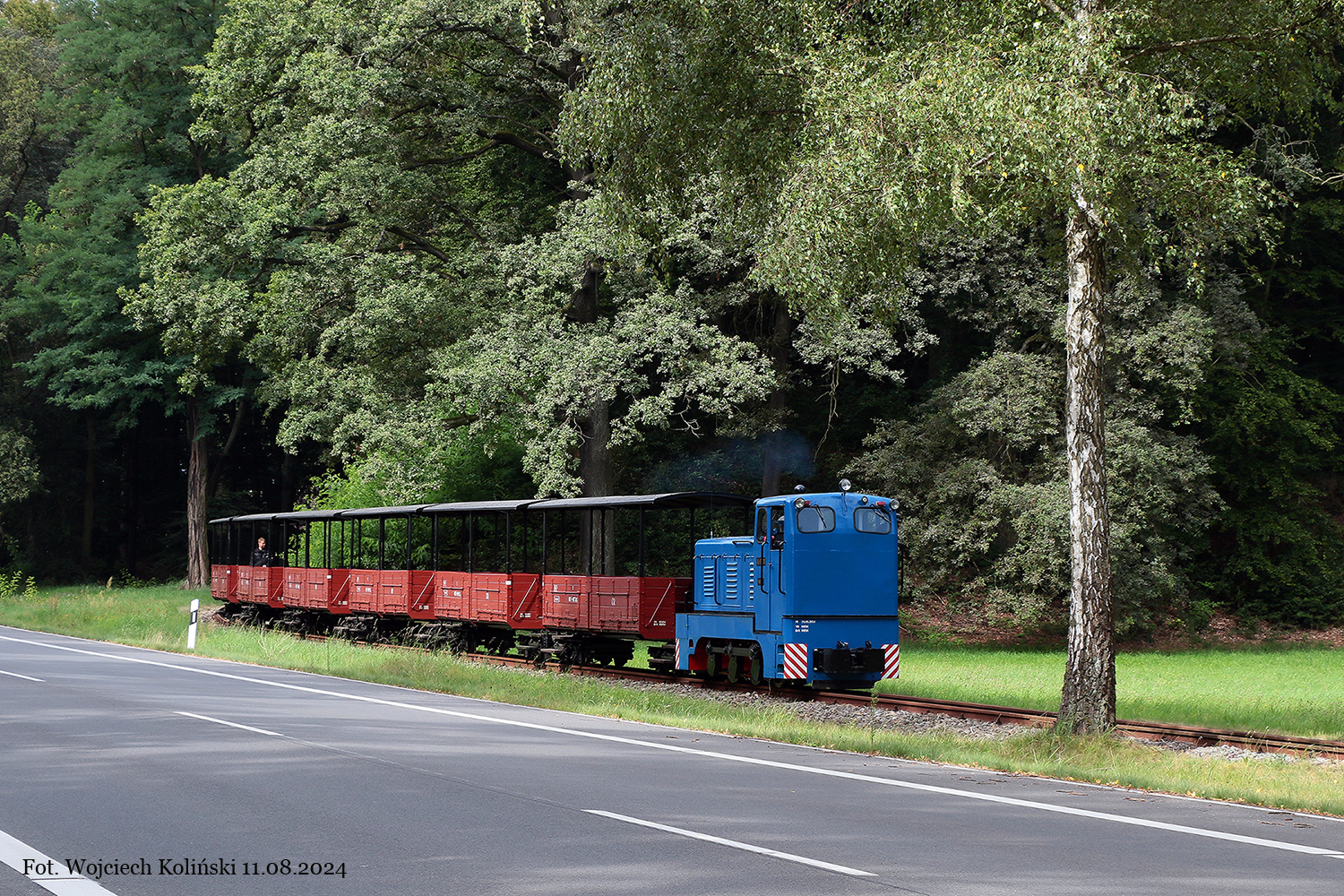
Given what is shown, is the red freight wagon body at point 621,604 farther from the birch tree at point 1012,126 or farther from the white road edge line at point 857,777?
the birch tree at point 1012,126

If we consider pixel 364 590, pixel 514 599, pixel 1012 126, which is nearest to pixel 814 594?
pixel 1012 126

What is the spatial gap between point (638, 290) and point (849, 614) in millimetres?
16373

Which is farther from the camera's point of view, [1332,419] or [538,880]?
[1332,419]

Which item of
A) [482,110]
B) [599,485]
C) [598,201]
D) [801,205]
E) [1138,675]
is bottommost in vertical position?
[1138,675]

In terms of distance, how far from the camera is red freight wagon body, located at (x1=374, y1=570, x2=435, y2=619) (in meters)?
32.2

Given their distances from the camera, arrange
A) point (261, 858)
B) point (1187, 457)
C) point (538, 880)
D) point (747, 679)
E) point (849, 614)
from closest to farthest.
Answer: point (538, 880) → point (261, 858) → point (849, 614) → point (747, 679) → point (1187, 457)

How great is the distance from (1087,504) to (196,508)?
48.4 meters

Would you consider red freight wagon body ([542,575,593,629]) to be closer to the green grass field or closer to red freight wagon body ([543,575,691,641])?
red freight wagon body ([543,575,691,641])

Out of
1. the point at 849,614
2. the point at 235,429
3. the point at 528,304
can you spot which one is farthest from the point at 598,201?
the point at 235,429

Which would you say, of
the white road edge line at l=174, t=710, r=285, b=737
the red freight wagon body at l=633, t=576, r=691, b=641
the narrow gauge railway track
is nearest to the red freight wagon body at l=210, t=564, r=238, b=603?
the narrow gauge railway track

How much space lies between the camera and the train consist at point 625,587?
21.1m

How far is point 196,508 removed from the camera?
57000mm

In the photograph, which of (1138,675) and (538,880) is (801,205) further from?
(1138,675)

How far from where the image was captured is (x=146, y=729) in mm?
14898
